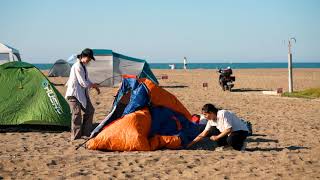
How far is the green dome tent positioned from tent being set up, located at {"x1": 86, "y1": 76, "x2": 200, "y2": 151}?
6.52 ft

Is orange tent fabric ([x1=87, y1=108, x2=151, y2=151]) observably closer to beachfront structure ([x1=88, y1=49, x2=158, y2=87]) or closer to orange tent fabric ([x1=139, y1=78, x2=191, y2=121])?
orange tent fabric ([x1=139, y1=78, x2=191, y2=121])

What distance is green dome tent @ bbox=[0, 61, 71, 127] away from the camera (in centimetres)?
1108

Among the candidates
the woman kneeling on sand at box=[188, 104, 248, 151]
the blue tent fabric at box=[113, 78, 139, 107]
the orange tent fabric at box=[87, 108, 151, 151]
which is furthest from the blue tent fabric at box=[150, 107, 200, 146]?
the blue tent fabric at box=[113, 78, 139, 107]

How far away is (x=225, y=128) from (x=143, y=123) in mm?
1473

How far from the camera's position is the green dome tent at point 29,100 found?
11.1 m

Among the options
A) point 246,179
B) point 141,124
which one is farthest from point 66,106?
point 246,179

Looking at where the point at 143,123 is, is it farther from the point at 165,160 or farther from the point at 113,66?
the point at 113,66

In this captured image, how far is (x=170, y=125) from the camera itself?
30.8ft

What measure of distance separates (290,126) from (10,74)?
6.67 meters

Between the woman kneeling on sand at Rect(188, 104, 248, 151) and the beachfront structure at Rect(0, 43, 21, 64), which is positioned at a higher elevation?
the beachfront structure at Rect(0, 43, 21, 64)

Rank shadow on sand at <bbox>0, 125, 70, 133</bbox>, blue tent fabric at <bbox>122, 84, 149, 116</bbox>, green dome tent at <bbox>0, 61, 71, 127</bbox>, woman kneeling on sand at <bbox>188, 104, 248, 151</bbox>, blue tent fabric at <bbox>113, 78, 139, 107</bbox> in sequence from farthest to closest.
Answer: shadow on sand at <bbox>0, 125, 70, 133</bbox> → green dome tent at <bbox>0, 61, 71, 127</bbox> → blue tent fabric at <bbox>113, 78, 139, 107</bbox> → blue tent fabric at <bbox>122, 84, 149, 116</bbox> → woman kneeling on sand at <bbox>188, 104, 248, 151</bbox>

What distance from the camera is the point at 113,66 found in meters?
25.3

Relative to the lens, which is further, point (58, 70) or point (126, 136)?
point (58, 70)

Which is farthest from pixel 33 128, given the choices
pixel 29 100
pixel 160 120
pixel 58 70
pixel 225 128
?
pixel 58 70
